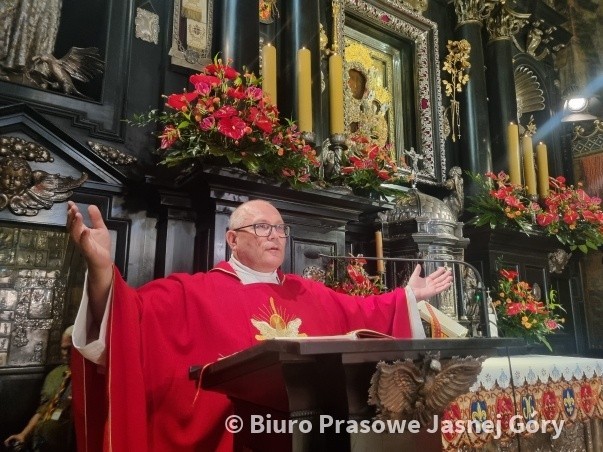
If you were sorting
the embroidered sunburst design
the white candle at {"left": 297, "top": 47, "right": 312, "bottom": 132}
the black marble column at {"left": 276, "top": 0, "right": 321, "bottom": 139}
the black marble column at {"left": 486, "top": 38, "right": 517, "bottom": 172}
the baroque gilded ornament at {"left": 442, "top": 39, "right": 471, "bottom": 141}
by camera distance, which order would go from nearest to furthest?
1. the embroidered sunburst design
2. the white candle at {"left": 297, "top": 47, "right": 312, "bottom": 132}
3. the black marble column at {"left": 276, "top": 0, "right": 321, "bottom": 139}
4. the baroque gilded ornament at {"left": 442, "top": 39, "right": 471, "bottom": 141}
5. the black marble column at {"left": 486, "top": 38, "right": 517, "bottom": 172}

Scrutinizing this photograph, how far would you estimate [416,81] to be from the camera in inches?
227

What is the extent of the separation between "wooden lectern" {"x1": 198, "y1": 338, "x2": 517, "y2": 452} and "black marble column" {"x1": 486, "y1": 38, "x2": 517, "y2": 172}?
4.94 meters

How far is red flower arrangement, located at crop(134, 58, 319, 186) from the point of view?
2965 mm

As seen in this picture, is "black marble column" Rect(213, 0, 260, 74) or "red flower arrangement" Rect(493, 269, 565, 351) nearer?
"black marble column" Rect(213, 0, 260, 74)

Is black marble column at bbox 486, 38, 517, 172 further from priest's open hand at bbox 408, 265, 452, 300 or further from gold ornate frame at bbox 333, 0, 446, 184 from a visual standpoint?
priest's open hand at bbox 408, 265, 452, 300

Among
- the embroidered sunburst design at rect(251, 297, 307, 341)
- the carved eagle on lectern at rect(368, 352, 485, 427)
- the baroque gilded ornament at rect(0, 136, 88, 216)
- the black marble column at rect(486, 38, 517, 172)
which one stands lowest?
the carved eagle on lectern at rect(368, 352, 485, 427)

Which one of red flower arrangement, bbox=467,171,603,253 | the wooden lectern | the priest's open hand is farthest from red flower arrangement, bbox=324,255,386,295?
red flower arrangement, bbox=467,171,603,253

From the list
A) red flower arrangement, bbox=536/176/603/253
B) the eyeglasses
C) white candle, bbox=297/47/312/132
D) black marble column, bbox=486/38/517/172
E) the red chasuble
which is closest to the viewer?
the red chasuble

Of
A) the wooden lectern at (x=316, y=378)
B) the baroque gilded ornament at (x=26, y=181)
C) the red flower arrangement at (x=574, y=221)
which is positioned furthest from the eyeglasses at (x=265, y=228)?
the red flower arrangement at (x=574, y=221)

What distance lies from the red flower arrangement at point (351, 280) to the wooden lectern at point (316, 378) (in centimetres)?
177

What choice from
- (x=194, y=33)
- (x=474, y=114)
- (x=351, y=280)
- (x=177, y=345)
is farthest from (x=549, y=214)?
(x=177, y=345)

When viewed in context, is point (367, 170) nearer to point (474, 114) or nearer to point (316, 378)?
point (316, 378)

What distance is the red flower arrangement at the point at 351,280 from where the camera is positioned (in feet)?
11.0

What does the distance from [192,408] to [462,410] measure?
5.24 feet
